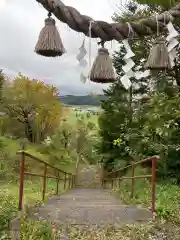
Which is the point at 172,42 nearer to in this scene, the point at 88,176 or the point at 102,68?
the point at 102,68

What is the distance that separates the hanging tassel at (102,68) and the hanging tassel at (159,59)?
262 mm

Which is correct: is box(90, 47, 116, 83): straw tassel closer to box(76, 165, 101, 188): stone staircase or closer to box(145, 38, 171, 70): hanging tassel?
box(145, 38, 171, 70): hanging tassel

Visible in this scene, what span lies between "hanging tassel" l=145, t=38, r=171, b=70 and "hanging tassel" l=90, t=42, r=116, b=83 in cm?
26

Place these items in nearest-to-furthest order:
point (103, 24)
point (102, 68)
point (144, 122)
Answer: point (103, 24), point (102, 68), point (144, 122)

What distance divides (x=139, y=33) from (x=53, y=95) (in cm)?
2800

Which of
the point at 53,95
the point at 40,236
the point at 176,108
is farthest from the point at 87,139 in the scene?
the point at 40,236

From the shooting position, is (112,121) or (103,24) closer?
(103,24)

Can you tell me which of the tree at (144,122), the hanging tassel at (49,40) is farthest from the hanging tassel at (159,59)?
the hanging tassel at (49,40)

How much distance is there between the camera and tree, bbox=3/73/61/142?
96.3 ft

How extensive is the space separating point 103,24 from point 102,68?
0.99 feet

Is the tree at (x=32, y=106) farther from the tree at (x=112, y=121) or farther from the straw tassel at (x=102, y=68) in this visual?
the straw tassel at (x=102, y=68)

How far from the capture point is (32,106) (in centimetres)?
3025

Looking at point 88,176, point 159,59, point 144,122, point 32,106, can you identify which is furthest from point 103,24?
point 32,106

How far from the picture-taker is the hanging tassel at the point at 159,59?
2549 mm
